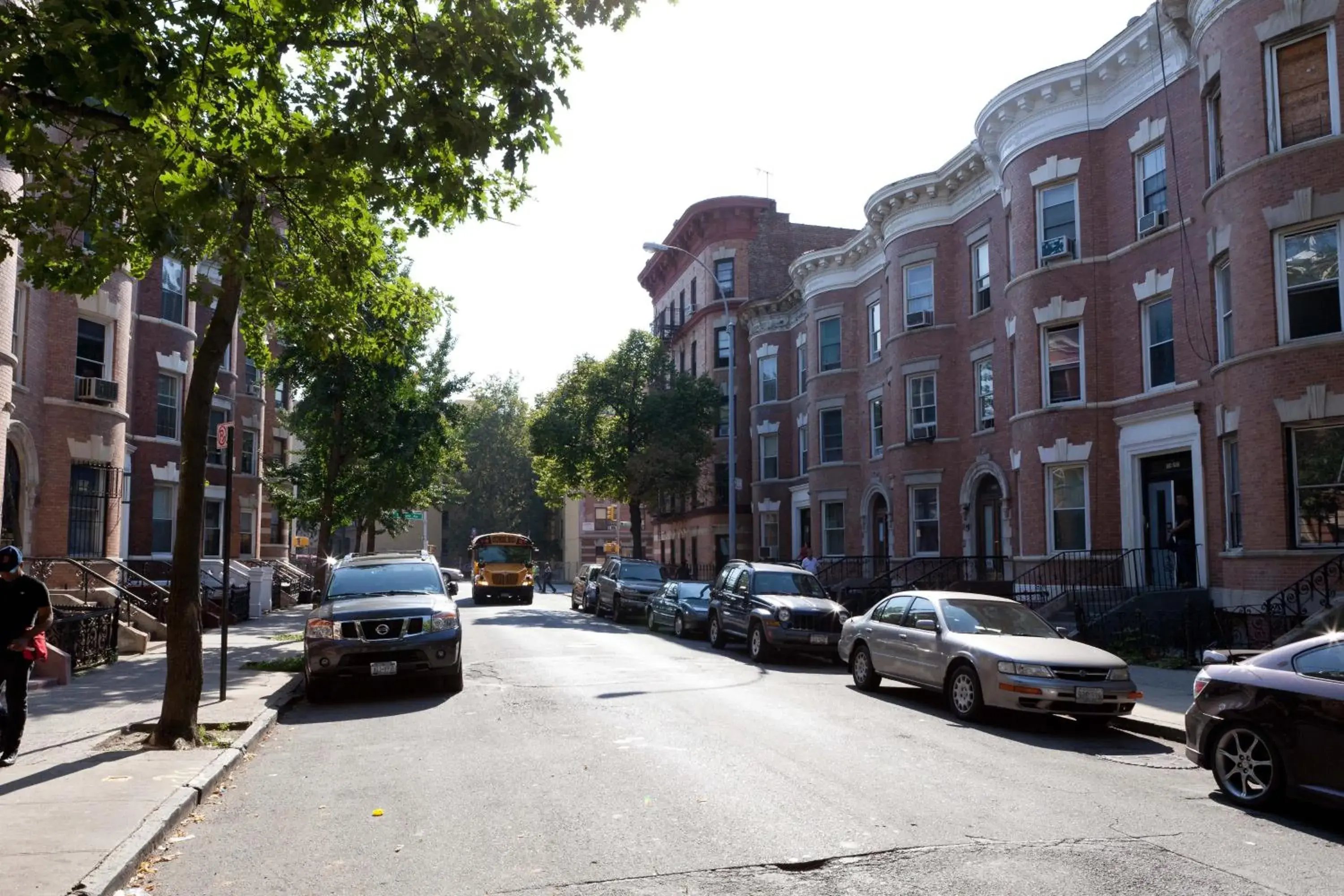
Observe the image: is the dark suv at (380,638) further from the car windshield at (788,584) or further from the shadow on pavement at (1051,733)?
the car windshield at (788,584)

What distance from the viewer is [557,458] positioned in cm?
4303

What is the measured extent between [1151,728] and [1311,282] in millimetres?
9180

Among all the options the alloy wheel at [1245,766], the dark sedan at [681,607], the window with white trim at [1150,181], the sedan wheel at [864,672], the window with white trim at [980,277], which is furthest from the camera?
the window with white trim at [980,277]

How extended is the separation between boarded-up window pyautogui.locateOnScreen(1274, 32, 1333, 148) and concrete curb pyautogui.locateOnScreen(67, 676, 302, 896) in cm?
1691

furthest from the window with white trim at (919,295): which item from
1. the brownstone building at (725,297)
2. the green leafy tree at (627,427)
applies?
the brownstone building at (725,297)

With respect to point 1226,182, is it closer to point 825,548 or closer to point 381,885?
point 381,885

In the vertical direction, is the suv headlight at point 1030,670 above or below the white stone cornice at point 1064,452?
below

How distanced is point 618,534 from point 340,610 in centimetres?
6530

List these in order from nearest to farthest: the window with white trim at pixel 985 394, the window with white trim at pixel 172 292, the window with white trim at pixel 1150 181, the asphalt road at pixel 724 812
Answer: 1. the asphalt road at pixel 724 812
2. the window with white trim at pixel 1150 181
3. the window with white trim at pixel 985 394
4. the window with white trim at pixel 172 292

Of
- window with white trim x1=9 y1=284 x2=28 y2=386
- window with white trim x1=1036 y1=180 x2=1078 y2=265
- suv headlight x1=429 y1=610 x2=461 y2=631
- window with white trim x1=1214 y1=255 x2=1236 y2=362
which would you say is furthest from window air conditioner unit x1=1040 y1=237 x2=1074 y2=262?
window with white trim x1=9 y1=284 x2=28 y2=386

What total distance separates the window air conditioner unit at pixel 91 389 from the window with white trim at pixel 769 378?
82.6 feet

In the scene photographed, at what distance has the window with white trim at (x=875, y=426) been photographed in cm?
3353

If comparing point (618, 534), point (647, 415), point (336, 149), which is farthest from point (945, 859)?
point (618, 534)

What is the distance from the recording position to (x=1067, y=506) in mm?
23031
